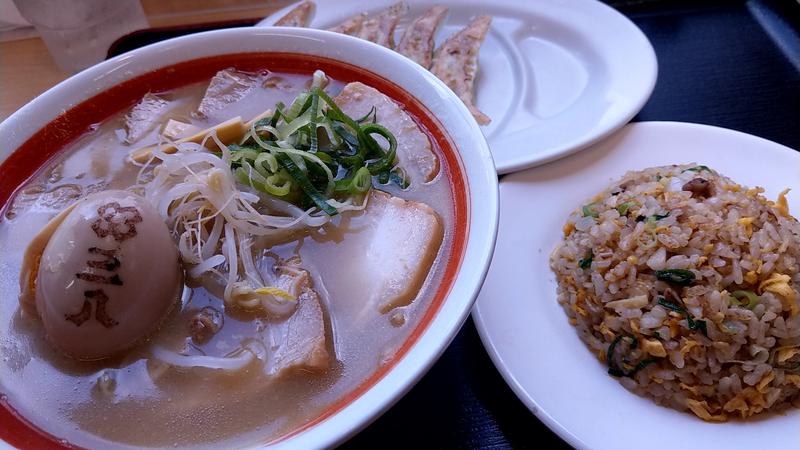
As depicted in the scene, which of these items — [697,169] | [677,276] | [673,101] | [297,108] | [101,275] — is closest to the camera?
[101,275]

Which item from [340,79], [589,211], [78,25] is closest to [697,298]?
[589,211]

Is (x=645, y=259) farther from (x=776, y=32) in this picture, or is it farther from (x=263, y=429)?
(x=776, y=32)

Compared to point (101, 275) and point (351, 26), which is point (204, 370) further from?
point (351, 26)

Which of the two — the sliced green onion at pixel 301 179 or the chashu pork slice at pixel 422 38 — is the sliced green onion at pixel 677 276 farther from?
the chashu pork slice at pixel 422 38

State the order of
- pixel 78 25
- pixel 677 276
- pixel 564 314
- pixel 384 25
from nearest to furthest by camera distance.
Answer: pixel 677 276
pixel 564 314
pixel 78 25
pixel 384 25

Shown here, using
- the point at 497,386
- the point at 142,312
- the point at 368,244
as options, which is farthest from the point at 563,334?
the point at 142,312

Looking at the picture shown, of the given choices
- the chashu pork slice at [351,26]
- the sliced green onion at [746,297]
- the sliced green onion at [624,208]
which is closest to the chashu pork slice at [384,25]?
the chashu pork slice at [351,26]
